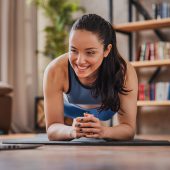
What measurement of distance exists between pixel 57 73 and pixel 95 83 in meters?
0.16

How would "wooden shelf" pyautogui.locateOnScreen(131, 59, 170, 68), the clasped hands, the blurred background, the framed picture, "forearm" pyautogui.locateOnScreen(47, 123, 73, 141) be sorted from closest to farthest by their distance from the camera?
the clasped hands
"forearm" pyautogui.locateOnScreen(47, 123, 73, 141)
"wooden shelf" pyautogui.locateOnScreen(131, 59, 170, 68)
the blurred background
the framed picture

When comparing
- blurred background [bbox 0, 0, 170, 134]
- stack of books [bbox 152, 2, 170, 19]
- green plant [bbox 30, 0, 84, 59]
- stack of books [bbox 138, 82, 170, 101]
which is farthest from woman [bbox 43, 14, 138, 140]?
green plant [bbox 30, 0, 84, 59]

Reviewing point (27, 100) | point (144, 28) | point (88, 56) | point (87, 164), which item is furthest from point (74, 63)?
point (27, 100)

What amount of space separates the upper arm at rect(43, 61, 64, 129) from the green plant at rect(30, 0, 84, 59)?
8.98ft

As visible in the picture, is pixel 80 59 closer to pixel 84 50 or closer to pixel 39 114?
pixel 84 50

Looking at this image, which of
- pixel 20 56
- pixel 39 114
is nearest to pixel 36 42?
pixel 20 56

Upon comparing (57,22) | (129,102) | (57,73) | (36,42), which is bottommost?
(129,102)

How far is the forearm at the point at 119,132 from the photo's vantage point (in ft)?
5.37

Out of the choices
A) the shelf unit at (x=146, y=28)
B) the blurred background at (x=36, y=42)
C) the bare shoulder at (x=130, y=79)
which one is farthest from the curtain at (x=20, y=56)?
the bare shoulder at (x=130, y=79)

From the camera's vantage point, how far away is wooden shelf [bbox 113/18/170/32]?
381 centimetres

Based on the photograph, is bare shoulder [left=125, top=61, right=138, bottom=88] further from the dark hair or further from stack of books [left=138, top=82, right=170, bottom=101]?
stack of books [left=138, top=82, right=170, bottom=101]

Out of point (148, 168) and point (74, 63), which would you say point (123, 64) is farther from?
point (148, 168)

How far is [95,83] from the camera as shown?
1779mm

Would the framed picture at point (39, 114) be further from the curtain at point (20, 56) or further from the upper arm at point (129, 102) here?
the upper arm at point (129, 102)
